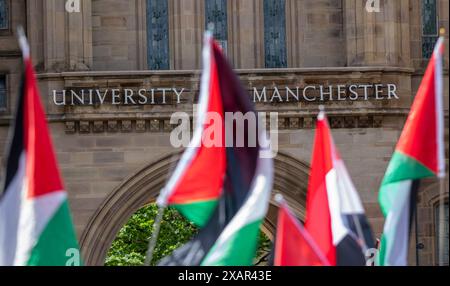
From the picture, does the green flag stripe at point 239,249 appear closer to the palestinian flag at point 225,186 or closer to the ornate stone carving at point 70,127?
the palestinian flag at point 225,186

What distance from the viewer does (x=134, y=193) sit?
4034cm

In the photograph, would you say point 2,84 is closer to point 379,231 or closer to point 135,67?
point 135,67

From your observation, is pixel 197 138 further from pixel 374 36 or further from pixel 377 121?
pixel 374 36

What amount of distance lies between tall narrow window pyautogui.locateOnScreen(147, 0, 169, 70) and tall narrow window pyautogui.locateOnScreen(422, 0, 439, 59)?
418 centimetres

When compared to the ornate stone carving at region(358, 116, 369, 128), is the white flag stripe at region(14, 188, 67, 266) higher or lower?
lower

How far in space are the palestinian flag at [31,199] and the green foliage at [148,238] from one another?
27865mm

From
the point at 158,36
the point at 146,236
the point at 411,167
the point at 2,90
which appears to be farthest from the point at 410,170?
the point at 146,236

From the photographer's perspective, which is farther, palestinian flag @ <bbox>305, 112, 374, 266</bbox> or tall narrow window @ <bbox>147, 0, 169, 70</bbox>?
tall narrow window @ <bbox>147, 0, 169, 70</bbox>

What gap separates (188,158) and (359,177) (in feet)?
46.2

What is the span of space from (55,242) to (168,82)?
46.4 ft

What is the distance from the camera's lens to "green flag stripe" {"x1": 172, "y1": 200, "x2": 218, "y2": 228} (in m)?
26.3

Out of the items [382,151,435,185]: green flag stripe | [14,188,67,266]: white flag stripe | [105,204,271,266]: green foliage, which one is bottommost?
[105,204,271,266]: green foliage

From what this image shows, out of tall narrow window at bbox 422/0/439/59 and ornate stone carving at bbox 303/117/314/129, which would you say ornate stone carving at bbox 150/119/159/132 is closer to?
ornate stone carving at bbox 303/117/314/129

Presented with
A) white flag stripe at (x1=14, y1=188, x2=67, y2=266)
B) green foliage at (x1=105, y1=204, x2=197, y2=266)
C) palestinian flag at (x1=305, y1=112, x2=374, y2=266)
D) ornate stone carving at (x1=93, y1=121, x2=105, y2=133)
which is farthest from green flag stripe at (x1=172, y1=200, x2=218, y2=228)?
green foliage at (x1=105, y1=204, x2=197, y2=266)
